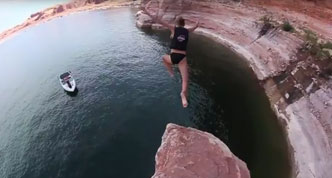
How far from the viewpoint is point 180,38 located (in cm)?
1712

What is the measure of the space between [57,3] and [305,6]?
283 feet

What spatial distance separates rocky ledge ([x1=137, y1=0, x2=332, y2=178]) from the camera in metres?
31.7

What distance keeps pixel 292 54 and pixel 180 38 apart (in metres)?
31.2

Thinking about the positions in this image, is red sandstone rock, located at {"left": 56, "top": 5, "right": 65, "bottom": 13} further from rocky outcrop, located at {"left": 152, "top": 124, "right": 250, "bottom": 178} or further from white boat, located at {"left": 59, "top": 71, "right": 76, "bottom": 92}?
rocky outcrop, located at {"left": 152, "top": 124, "right": 250, "bottom": 178}

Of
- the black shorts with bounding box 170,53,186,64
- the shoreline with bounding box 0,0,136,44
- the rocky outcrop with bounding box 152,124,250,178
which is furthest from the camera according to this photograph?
the shoreline with bounding box 0,0,136,44

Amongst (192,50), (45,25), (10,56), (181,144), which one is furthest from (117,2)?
(181,144)

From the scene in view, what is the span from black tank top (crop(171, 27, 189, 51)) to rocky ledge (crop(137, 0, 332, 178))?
735 inches

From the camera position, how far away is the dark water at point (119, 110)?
32375 millimetres

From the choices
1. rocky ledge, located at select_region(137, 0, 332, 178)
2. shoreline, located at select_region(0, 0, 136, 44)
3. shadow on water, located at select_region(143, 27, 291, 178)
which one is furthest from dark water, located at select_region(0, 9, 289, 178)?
shoreline, located at select_region(0, 0, 136, 44)

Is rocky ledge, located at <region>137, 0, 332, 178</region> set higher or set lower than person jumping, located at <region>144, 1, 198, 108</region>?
lower

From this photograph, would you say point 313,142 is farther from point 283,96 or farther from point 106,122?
point 106,122

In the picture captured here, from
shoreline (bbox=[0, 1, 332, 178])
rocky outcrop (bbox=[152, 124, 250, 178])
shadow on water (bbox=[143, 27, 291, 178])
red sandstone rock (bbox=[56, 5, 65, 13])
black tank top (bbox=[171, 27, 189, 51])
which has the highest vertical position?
black tank top (bbox=[171, 27, 189, 51])

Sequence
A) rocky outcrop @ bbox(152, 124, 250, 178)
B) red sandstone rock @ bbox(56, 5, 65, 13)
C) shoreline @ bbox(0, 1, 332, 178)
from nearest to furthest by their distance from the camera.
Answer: rocky outcrop @ bbox(152, 124, 250, 178) → shoreline @ bbox(0, 1, 332, 178) → red sandstone rock @ bbox(56, 5, 65, 13)

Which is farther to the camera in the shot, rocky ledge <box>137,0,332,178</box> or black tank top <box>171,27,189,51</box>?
rocky ledge <box>137,0,332,178</box>
